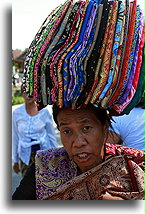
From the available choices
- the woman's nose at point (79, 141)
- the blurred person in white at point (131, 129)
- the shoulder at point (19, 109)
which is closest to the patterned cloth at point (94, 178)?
the woman's nose at point (79, 141)

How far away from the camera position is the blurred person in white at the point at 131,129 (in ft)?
7.98

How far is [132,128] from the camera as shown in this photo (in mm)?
2518

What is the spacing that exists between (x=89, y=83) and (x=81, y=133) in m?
0.24

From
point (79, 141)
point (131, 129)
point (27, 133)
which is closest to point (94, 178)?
point (79, 141)

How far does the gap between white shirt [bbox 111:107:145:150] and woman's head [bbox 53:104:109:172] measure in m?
0.89

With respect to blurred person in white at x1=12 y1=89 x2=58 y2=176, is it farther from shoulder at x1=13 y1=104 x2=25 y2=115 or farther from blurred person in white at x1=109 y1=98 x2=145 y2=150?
blurred person in white at x1=109 y1=98 x2=145 y2=150

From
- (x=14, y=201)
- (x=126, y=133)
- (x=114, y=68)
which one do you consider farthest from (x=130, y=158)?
(x=126, y=133)

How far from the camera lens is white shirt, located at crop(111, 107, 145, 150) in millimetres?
2451

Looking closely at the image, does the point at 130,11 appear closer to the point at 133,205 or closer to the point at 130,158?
the point at 130,158

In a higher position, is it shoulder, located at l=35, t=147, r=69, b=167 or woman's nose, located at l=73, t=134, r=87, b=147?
woman's nose, located at l=73, t=134, r=87, b=147

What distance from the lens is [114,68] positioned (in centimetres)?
135

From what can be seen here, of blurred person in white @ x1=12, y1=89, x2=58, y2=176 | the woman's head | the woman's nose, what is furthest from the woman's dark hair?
blurred person in white @ x1=12, y1=89, x2=58, y2=176

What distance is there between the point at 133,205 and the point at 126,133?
37.5 inches

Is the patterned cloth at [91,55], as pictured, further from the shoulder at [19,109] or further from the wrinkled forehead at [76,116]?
the shoulder at [19,109]
